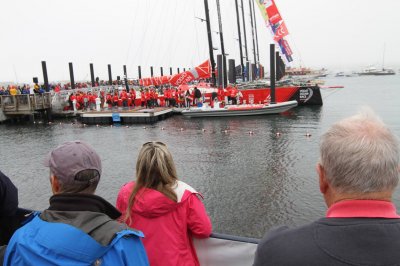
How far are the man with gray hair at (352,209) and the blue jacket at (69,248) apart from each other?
622 mm

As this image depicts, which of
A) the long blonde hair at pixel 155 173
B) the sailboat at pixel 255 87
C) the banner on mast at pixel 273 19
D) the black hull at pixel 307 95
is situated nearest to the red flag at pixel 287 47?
the banner on mast at pixel 273 19

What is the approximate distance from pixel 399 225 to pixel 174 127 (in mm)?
19247

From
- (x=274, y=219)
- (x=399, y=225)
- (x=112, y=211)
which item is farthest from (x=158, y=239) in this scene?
(x=274, y=219)

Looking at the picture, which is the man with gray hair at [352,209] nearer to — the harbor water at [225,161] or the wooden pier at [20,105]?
the harbor water at [225,161]

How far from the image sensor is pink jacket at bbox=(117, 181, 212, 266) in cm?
230

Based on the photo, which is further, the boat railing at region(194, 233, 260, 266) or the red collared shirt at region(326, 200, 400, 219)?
the boat railing at region(194, 233, 260, 266)

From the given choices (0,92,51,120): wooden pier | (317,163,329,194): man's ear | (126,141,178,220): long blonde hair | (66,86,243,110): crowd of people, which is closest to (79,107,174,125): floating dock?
(66,86,243,110): crowd of people

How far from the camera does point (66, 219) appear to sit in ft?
5.14

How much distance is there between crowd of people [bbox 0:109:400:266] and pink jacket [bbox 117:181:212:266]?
0.02 meters

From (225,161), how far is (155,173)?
9.25 metres

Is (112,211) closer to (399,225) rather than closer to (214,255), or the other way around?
(214,255)

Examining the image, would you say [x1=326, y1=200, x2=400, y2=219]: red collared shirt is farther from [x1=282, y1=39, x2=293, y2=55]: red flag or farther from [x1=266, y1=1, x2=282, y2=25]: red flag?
[x1=282, y1=39, x2=293, y2=55]: red flag

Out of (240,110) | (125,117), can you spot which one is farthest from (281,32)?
(125,117)

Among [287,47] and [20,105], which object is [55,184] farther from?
[287,47]
